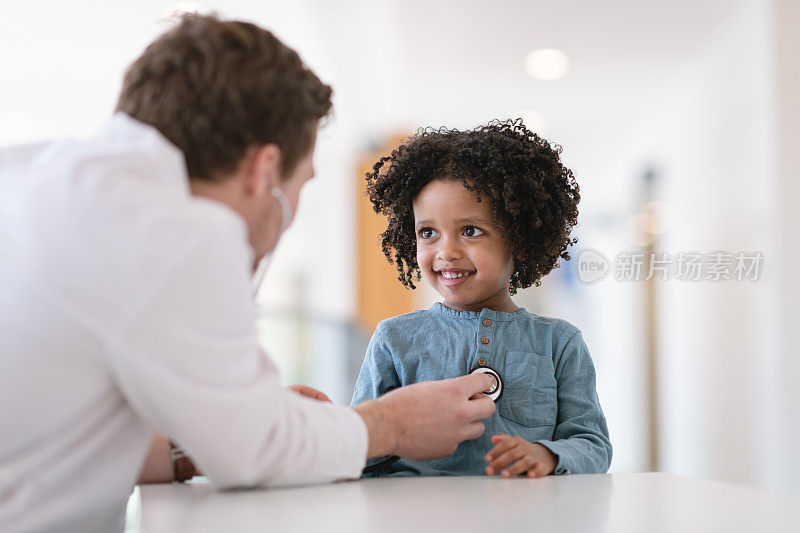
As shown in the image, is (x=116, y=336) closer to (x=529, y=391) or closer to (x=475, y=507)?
(x=475, y=507)

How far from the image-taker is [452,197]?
1256 millimetres

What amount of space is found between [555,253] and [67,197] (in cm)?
84

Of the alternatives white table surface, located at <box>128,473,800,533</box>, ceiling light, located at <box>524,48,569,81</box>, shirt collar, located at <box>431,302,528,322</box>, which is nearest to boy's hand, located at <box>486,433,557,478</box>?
white table surface, located at <box>128,473,800,533</box>

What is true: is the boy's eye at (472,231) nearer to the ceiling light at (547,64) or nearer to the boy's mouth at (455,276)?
the boy's mouth at (455,276)

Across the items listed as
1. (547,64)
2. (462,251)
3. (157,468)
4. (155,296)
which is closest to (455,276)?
(462,251)

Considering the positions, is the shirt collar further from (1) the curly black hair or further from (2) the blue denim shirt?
(1) the curly black hair

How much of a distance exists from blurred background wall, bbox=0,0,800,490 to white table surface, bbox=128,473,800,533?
47.2 inches

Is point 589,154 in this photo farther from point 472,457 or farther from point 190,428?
point 190,428

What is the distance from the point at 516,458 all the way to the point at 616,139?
5.36 m

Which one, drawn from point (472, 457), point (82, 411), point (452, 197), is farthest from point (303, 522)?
point (452, 197)

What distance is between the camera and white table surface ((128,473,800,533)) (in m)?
0.68

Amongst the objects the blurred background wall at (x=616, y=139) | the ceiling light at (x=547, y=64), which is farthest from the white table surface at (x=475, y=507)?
the ceiling light at (x=547, y=64)

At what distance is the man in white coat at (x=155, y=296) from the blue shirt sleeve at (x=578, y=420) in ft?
0.99

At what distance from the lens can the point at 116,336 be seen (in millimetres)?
686
